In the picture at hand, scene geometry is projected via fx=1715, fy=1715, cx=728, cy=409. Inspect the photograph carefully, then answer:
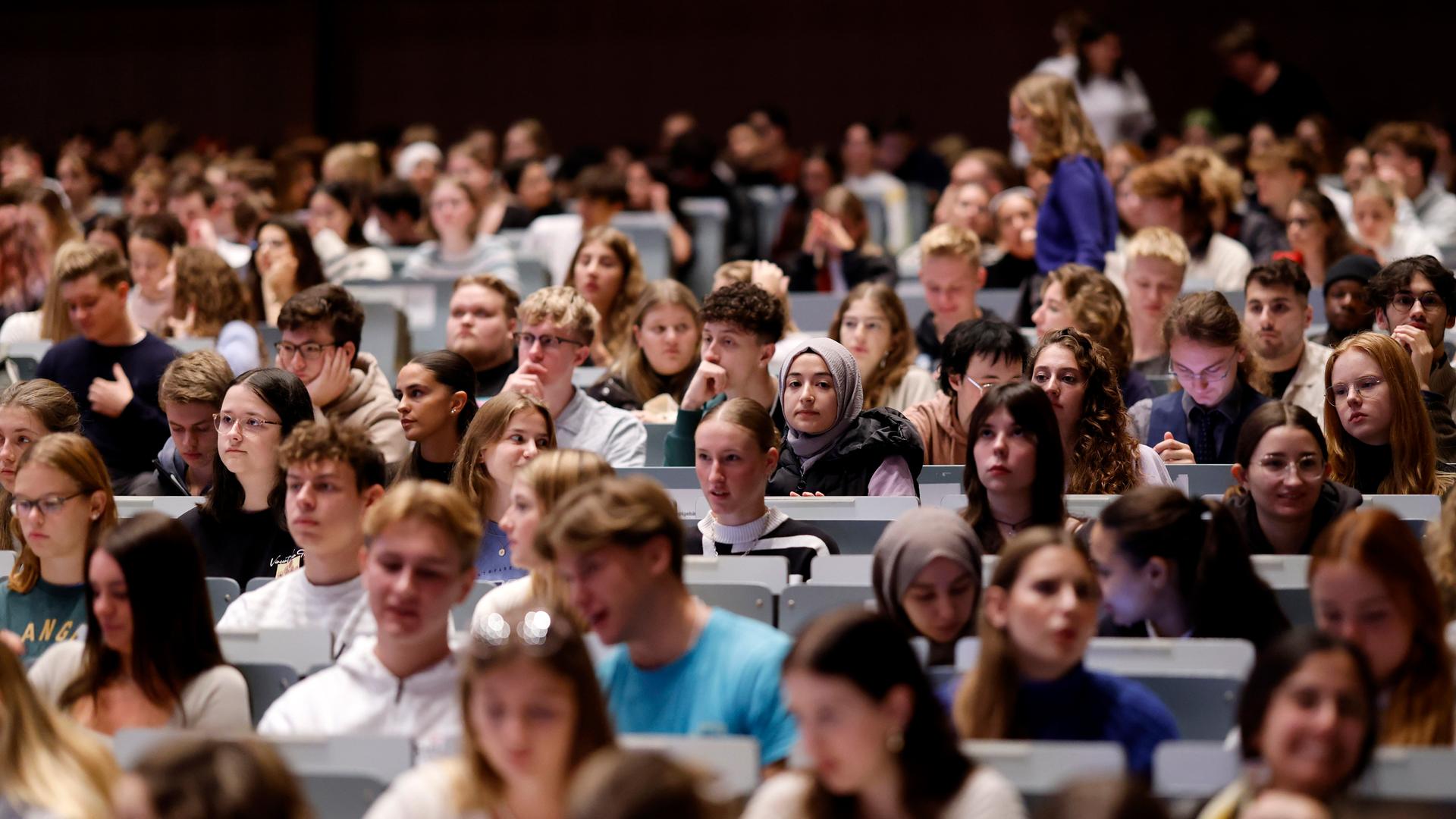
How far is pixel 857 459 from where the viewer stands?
169 inches

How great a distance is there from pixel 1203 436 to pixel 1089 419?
1.93 ft

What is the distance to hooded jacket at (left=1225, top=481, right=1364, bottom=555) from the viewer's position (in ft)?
12.0

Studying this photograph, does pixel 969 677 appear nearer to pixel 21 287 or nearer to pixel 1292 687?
pixel 1292 687

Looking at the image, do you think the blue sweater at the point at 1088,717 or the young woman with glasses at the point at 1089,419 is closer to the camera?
the blue sweater at the point at 1088,717

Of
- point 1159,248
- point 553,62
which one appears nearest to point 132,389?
point 1159,248

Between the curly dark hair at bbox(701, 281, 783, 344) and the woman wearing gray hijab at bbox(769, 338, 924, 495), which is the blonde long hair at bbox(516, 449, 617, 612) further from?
the curly dark hair at bbox(701, 281, 783, 344)

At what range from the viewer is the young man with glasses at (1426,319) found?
4457 mm

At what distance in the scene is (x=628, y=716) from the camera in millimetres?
2816

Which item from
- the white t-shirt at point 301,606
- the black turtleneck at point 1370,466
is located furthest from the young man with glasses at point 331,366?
the black turtleneck at point 1370,466

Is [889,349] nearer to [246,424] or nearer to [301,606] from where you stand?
[246,424]

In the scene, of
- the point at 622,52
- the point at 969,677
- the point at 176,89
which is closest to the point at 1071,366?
the point at 969,677

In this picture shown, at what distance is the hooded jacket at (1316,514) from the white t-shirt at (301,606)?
6.06 ft

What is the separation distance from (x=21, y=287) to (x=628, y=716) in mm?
5030

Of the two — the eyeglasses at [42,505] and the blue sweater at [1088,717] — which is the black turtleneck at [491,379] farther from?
the blue sweater at [1088,717]
